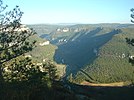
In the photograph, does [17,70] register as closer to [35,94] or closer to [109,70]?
[35,94]

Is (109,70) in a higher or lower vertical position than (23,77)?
lower

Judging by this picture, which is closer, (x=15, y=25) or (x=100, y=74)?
(x=15, y=25)

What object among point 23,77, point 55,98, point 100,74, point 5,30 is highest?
point 5,30

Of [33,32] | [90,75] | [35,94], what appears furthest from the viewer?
[90,75]

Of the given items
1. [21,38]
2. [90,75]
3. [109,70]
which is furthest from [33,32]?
[109,70]

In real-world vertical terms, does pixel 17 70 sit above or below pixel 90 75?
above

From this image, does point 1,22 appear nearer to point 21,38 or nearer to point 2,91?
point 21,38

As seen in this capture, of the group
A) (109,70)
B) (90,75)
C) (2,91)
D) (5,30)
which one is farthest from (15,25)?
(109,70)

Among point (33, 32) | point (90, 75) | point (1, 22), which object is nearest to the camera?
point (1, 22)

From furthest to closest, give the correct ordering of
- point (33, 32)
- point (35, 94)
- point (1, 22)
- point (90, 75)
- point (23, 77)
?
point (90, 75), point (33, 32), point (1, 22), point (23, 77), point (35, 94)
